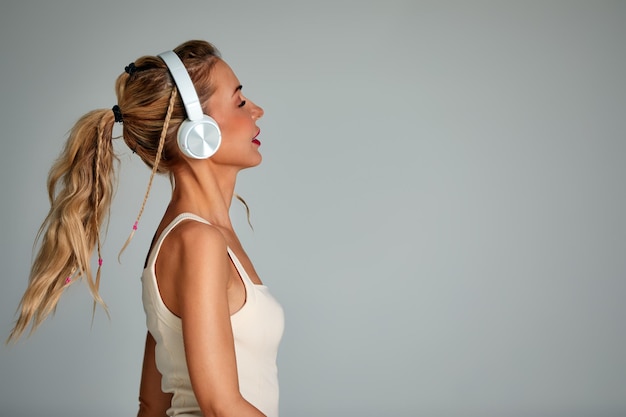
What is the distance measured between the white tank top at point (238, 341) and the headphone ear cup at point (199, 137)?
0.52 feet

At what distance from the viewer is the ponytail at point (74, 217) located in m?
1.88

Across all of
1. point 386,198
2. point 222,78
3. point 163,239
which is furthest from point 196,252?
point 386,198

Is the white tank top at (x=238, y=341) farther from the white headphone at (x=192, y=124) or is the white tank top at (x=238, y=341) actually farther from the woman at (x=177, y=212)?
the white headphone at (x=192, y=124)

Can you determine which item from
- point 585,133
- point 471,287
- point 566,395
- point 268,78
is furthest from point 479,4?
point 566,395

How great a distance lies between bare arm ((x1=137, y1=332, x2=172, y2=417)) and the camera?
2154 mm

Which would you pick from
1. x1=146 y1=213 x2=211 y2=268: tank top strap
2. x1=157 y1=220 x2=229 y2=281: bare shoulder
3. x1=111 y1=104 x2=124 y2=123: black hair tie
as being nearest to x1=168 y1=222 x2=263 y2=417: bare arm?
x1=157 y1=220 x2=229 y2=281: bare shoulder

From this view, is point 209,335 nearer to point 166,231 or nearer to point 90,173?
point 166,231

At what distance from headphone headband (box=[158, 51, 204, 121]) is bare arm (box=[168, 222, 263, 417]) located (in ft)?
1.26

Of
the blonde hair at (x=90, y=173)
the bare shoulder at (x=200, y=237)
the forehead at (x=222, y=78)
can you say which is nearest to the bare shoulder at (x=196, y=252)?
the bare shoulder at (x=200, y=237)

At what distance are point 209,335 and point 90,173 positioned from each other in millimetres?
556

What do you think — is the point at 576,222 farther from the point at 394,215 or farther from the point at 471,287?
the point at 394,215

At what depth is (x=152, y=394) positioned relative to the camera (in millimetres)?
2172

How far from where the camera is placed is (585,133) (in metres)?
5.05

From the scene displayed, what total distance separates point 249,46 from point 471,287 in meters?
1.91
